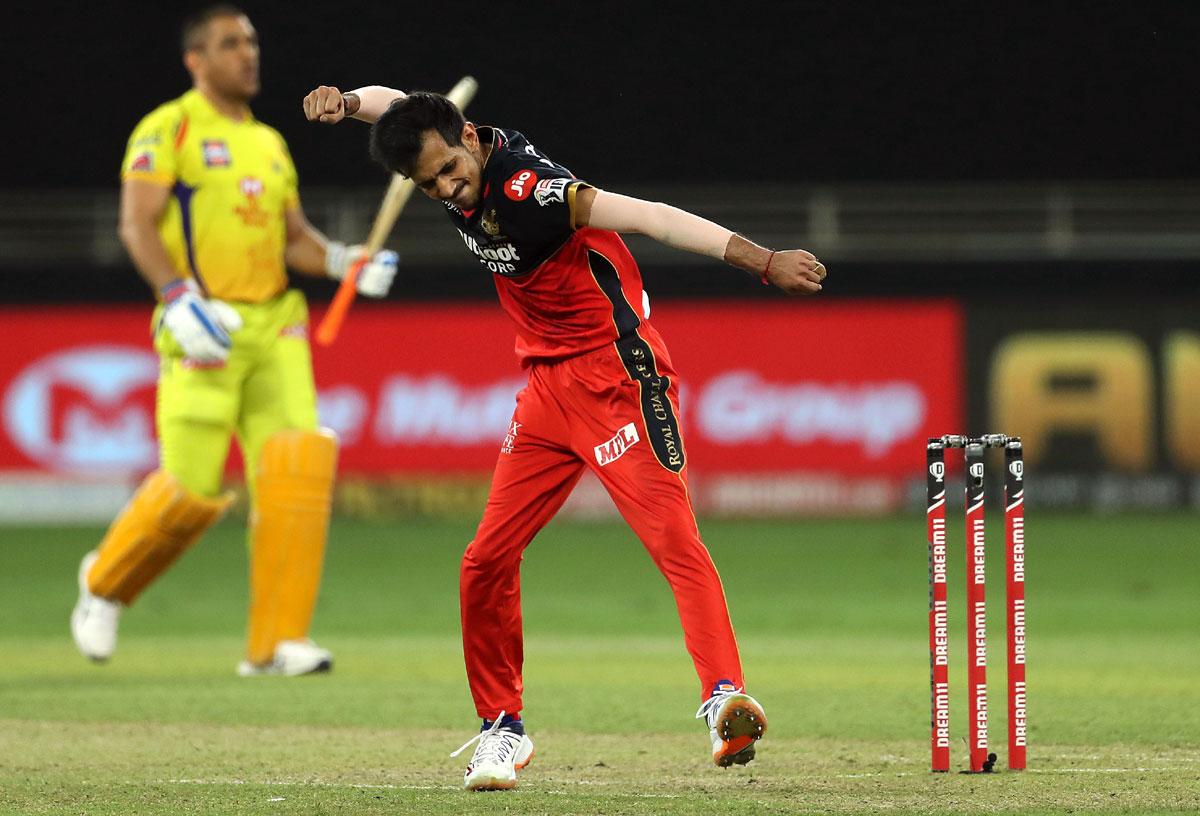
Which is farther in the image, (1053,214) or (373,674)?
(1053,214)

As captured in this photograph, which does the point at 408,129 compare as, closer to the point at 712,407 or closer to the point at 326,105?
the point at 326,105

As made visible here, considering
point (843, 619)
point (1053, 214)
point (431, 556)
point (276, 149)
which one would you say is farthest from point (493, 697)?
point (1053, 214)

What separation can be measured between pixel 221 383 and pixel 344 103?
2.45m

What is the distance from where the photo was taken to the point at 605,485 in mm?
4934

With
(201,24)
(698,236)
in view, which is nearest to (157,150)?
(201,24)

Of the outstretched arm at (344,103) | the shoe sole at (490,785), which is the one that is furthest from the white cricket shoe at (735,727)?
the outstretched arm at (344,103)

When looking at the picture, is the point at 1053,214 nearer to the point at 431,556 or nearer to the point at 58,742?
the point at 431,556

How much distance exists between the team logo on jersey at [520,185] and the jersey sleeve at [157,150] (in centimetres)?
308

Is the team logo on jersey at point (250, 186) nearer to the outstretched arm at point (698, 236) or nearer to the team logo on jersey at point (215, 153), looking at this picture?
the team logo on jersey at point (215, 153)

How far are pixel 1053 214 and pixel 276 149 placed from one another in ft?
43.0

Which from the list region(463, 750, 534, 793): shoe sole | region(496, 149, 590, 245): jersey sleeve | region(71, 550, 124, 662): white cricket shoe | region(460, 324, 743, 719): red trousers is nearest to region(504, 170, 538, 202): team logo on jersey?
region(496, 149, 590, 245): jersey sleeve

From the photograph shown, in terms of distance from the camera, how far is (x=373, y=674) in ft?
24.8

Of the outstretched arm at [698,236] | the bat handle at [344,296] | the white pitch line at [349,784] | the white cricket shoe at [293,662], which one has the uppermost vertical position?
the bat handle at [344,296]

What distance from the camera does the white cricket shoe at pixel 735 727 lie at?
4.42 m
